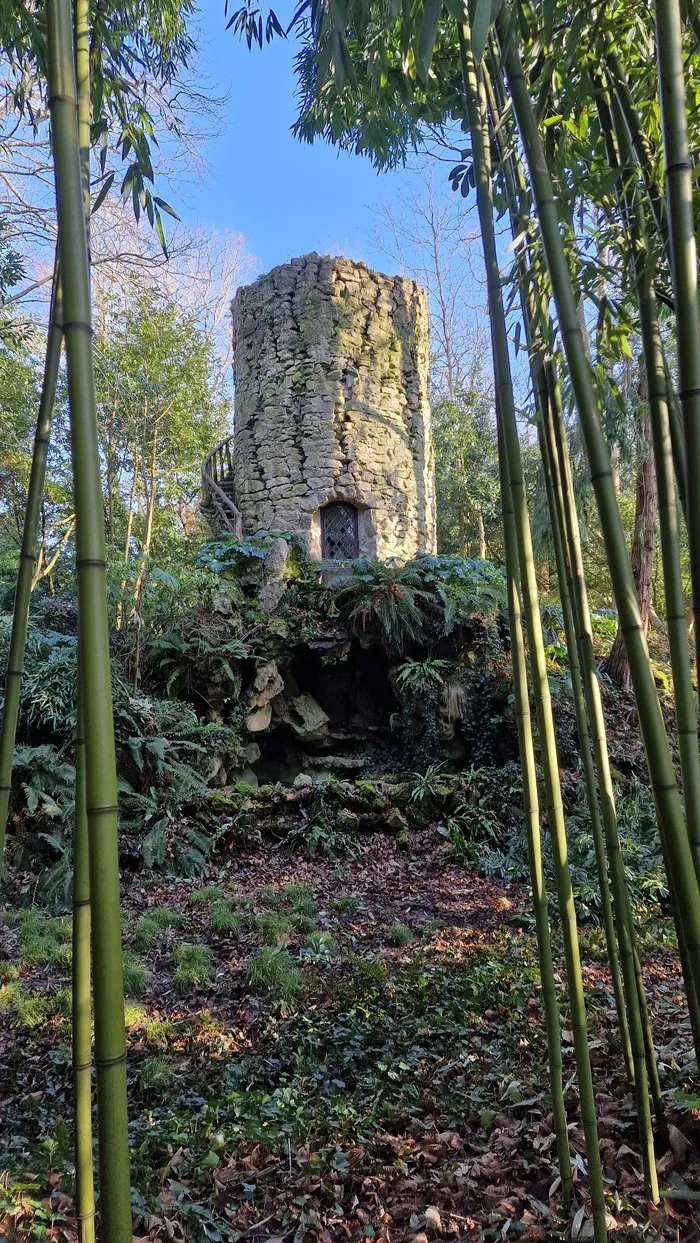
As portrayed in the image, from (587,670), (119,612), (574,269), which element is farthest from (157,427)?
(587,670)

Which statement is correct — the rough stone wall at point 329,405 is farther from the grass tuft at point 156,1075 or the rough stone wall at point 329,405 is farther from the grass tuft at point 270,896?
the grass tuft at point 156,1075

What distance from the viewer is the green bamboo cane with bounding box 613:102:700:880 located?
1.03 metres

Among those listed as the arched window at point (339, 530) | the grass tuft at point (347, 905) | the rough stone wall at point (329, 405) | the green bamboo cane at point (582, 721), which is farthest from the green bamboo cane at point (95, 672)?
the arched window at point (339, 530)

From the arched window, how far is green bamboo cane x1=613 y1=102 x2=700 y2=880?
24.2 feet

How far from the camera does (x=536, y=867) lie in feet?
4.95

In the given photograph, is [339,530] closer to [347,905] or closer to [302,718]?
[302,718]

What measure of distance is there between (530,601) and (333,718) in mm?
5894

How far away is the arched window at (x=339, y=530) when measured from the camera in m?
8.86

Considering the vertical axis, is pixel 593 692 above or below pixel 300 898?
above

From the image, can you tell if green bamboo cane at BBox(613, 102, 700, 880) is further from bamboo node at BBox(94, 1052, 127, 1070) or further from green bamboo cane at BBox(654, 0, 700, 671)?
bamboo node at BBox(94, 1052, 127, 1070)

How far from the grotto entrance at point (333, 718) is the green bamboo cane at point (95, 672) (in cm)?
601

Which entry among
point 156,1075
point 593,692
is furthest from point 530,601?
point 156,1075

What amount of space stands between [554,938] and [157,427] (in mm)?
5950

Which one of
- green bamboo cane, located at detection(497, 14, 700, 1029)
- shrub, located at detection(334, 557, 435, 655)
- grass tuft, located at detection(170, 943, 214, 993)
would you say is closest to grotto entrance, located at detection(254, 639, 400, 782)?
shrub, located at detection(334, 557, 435, 655)
